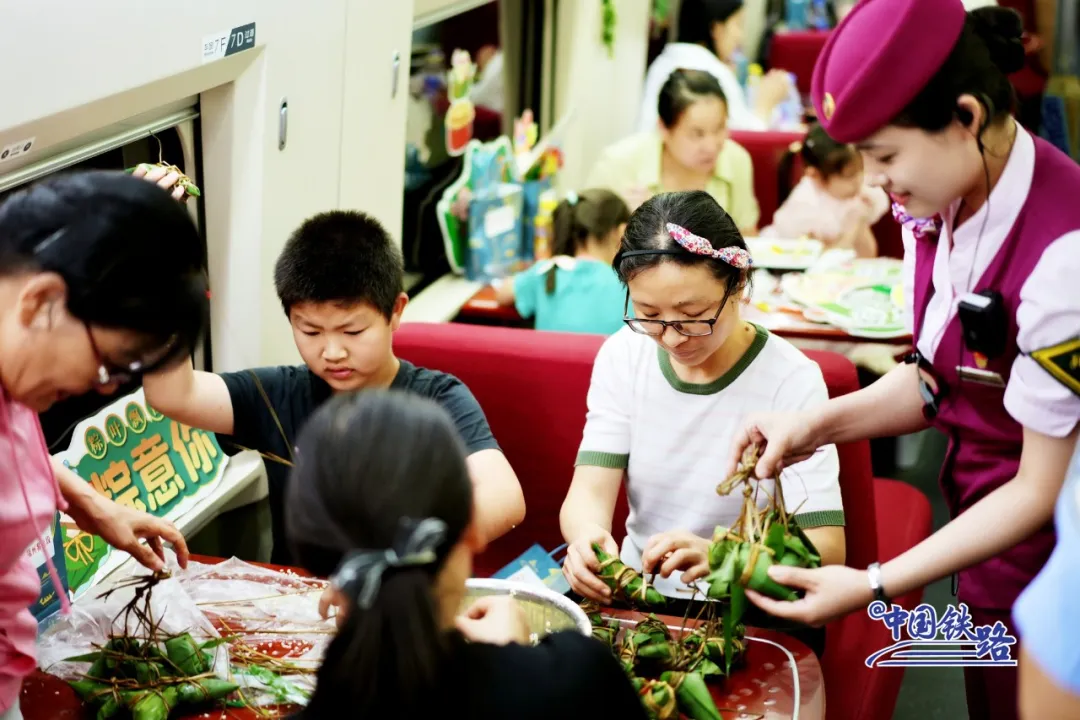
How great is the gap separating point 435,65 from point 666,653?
3.27 meters

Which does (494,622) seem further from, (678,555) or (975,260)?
(975,260)

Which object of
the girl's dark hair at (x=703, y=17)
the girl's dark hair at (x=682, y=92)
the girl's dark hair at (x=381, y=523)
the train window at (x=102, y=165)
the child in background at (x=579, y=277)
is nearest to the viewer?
the girl's dark hair at (x=381, y=523)

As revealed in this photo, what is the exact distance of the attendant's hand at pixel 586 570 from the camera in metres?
1.89

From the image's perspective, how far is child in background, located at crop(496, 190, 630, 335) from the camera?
352 cm

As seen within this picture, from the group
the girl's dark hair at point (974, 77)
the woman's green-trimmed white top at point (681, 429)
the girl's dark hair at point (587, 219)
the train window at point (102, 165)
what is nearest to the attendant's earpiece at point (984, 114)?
the girl's dark hair at point (974, 77)

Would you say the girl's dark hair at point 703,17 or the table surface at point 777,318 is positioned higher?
the girl's dark hair at point 703,17

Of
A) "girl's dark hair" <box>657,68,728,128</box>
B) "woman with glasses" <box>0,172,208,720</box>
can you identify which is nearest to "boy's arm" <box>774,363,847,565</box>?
"woman with glasses" <box>0,172,208,720</box>

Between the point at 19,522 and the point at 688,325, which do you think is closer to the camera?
the point at 19,522

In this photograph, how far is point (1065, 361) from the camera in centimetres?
147

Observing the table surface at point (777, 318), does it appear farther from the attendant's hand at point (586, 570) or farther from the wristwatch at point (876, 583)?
the wristwatch at point (876, 583)

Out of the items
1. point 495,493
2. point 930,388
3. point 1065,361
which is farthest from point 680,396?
point 1065,361

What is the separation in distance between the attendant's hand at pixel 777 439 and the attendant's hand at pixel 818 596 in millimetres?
235

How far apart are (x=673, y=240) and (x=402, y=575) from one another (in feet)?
3.63

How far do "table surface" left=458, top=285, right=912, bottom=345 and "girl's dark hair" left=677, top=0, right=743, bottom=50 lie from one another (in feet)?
11.1
